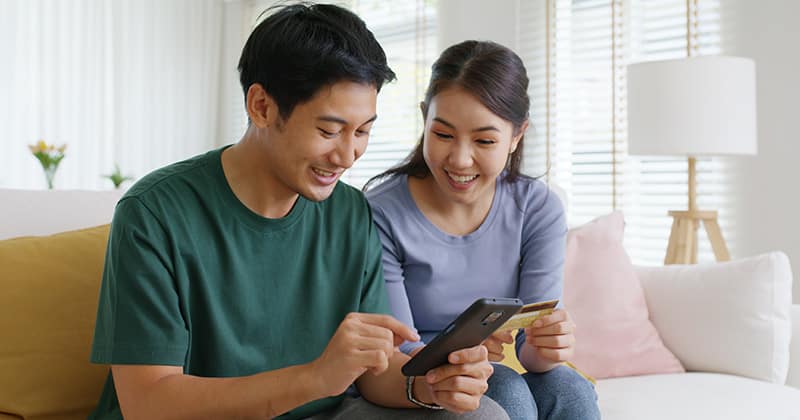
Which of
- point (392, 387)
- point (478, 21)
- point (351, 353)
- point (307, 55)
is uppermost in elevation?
point (478, 21)

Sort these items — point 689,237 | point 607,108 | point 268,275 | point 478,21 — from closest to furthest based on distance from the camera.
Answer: point 268,275, point 689,237, point 607,108, point 478,21

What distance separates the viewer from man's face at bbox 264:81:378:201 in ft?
4.16

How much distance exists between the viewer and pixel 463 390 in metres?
1.25

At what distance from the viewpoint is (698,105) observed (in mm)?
2705

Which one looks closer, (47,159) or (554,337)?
(554,337)

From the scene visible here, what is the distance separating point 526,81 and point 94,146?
412cm

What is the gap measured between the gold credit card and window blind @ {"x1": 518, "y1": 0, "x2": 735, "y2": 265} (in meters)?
2.29

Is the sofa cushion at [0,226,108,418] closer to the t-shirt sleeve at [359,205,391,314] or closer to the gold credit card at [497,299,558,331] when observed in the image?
the t-shirt sleeve at [359,205,391,314]

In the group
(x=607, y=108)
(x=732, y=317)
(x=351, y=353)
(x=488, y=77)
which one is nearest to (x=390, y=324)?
(x=351, y=353)

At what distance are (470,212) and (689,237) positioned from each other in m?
1.48

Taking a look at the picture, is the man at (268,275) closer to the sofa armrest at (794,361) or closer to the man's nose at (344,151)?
the man's nose at (344,151)

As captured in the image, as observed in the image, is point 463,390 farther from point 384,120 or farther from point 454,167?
point 384,120

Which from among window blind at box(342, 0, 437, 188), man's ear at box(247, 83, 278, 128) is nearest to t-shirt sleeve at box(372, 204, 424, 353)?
man's ear at box(247, 83, 278, 128)

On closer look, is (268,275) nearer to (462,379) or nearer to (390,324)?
(390,324)
